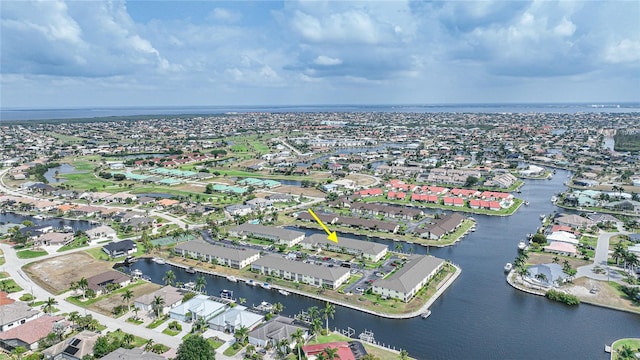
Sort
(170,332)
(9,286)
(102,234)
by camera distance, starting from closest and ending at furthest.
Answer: (170,332) < (9,286) < (102,234)

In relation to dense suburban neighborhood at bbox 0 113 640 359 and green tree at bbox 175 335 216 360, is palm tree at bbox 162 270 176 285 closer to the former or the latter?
dense suburban neighborhood at bbox 0 113 640 359

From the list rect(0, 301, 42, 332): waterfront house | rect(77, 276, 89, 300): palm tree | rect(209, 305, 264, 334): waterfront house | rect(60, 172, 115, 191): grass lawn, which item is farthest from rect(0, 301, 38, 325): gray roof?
rect(60, 172, 115, 191): grass lawn

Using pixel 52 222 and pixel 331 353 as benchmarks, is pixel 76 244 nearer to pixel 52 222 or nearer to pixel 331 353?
pixel 52 222

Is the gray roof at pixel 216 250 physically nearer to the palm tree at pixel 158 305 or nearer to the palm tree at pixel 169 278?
the palm tree at pixel 169 278

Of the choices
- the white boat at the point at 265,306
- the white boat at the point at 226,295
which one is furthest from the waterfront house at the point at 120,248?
the white boat at the point at 265,306

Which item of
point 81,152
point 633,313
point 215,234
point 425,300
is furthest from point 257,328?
point 81,152

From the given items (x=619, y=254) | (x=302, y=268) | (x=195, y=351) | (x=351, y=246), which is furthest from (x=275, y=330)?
(x=619, y=254)
